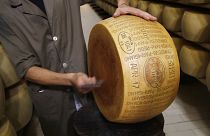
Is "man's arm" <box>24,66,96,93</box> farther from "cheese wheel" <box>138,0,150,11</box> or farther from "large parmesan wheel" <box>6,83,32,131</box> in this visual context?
"cheese wheel" <box>138,0,150,11</box>

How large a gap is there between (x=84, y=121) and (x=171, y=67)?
0.32m

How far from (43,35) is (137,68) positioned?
16.9 inches

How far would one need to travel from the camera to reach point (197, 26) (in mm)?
1296

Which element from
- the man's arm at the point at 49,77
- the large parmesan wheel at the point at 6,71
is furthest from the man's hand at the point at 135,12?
the large parmesan wheel at the point at 6,71

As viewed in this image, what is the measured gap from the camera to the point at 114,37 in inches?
30.9

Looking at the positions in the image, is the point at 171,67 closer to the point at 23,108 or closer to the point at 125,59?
the point at 125,59

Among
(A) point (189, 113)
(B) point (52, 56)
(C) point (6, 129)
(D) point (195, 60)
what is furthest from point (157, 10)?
(C) point (6, 129)

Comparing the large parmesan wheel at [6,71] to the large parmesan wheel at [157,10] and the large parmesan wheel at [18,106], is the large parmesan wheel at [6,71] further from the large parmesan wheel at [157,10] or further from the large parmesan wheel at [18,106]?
the large parmesan wheel at [157,10]

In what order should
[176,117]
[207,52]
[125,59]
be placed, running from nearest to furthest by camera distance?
[125,59] → [207,52] → [176,117]

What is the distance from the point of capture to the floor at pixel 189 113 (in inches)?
57.2

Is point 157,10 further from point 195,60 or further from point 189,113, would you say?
point 189,113

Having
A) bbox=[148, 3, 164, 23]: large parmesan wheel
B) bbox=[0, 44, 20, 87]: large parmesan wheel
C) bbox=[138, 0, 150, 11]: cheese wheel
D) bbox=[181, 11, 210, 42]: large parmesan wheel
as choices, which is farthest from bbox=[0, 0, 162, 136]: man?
bbox=[138, 0, 150, 11]: cheese wheel

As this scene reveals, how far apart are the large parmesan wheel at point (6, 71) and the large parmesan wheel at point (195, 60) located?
87cm

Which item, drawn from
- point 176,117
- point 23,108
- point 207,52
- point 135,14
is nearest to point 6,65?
point 23,108
